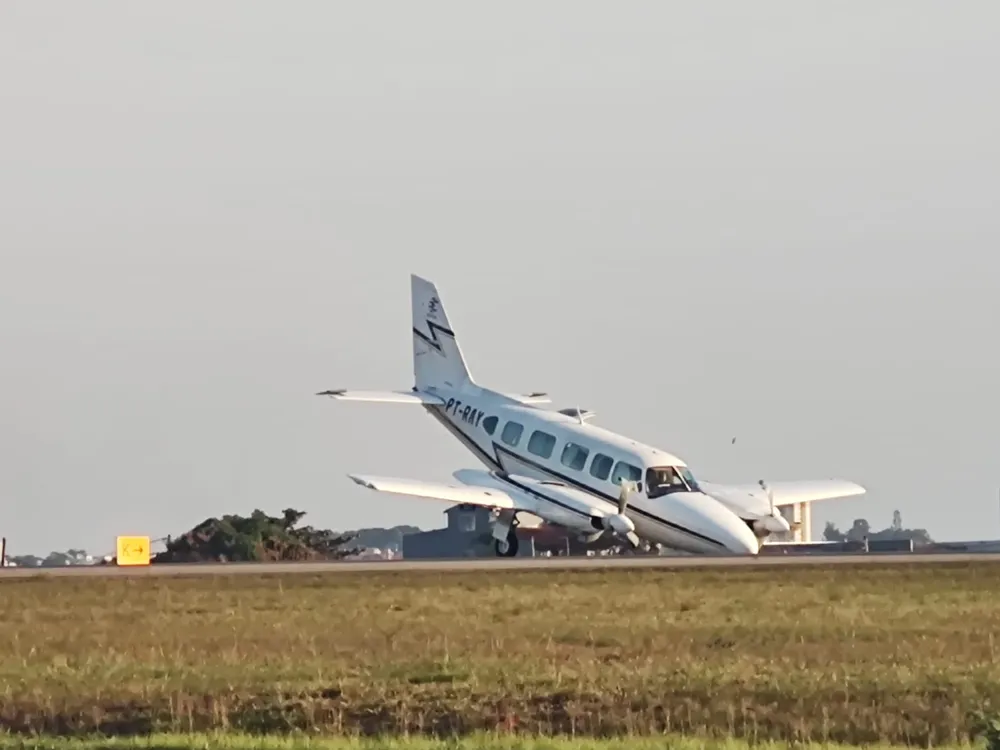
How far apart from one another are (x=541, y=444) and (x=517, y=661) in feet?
105

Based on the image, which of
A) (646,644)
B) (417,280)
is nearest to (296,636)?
(646,644)

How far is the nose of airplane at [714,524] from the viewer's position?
50969 mm

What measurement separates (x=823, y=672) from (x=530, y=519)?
3179 centimetres

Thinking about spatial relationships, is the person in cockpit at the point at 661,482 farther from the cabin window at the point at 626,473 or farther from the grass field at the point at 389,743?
the grass field at the point at 389,743

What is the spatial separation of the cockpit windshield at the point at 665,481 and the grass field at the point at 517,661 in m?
16.0

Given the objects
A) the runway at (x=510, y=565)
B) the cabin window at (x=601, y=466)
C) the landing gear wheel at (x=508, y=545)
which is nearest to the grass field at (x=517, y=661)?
the runway at (x=510, y=565)

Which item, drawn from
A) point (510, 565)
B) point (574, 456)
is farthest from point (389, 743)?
point (574, 456)

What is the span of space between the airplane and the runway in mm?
2765

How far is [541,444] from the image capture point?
56.4m

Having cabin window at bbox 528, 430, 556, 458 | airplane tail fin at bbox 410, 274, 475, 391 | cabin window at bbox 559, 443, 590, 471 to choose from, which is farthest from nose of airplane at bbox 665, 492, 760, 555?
airplane tail fin at bbox 410, 274, 475, 391

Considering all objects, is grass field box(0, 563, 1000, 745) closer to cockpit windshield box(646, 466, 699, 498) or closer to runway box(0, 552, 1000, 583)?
runway box(0, 552, 1000, 583)

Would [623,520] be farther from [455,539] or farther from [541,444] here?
[455,539]

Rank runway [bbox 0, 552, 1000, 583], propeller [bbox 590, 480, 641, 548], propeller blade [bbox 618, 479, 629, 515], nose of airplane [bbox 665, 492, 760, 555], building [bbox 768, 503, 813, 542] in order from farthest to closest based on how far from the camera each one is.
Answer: building [bbox 768, 503, 813, 542], propeller blade [bbox 618, 479, 629, 515], propeller [bbox 590, 480, 641, 548], nose of airplane [bbox 665, 492, 760, 555], runway [bbox 0, 552, 1000, 583]

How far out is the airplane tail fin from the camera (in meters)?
63.8
